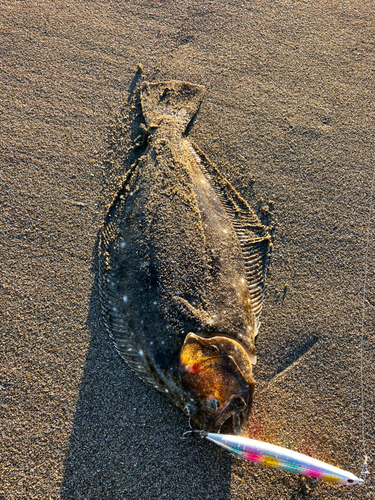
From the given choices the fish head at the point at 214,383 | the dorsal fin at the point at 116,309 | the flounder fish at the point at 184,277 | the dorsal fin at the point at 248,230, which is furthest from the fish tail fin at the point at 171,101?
the fish head at the point at 214,383

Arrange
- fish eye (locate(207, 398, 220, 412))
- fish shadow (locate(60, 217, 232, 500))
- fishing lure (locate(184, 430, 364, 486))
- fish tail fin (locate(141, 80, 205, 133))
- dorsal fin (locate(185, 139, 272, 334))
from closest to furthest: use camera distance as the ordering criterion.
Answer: fishing lure (locate(184, 430, 364, 486))
fish eye (locate(207, 398, 220, 412))
fish shadow (locate(60, 217, 232, 500))
dorsal fin (locate(185, 139, 272, 334))
fish tail fin (locate(141, 80, 205, 133))

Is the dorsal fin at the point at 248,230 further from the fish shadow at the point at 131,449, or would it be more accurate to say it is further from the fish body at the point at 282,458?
the fish shadow at the point at 131,449

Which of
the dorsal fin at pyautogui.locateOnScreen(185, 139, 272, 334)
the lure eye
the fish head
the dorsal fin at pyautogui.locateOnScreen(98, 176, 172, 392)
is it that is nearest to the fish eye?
the fish head

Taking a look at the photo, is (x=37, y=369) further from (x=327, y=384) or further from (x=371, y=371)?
(x=371, y=371)

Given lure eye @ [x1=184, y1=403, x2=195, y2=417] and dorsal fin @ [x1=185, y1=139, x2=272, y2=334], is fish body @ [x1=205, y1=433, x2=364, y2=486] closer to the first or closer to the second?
lure eye @ [x1=184, y1=403, x2=195, y2=417]

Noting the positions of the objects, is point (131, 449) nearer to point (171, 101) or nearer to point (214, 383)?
point (214, 383)

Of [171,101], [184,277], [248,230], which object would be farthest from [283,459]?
[171,101]
